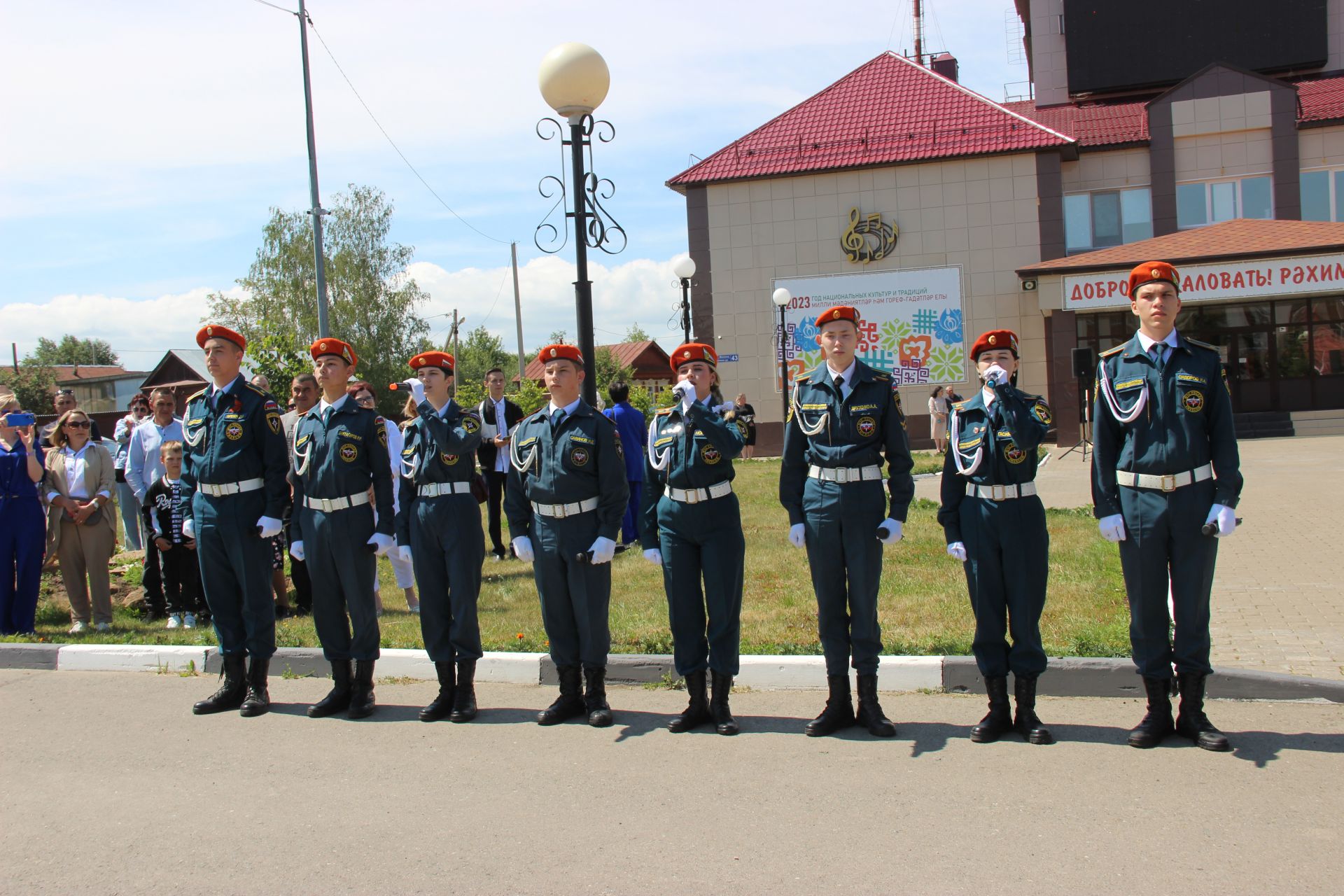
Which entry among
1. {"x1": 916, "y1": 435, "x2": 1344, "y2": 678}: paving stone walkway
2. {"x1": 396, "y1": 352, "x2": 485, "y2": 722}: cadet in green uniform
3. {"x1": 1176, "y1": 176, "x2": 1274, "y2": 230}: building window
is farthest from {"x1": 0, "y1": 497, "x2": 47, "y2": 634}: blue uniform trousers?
{"x1": 1176, "y1": 176, "x2": 1274, "y2": 230}: building window

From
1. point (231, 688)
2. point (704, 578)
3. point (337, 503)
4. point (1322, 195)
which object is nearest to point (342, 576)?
point (337, 503)

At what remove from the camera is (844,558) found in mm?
5402

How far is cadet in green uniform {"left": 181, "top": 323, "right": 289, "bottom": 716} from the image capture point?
6266 millimetres

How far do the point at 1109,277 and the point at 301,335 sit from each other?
1305 inches

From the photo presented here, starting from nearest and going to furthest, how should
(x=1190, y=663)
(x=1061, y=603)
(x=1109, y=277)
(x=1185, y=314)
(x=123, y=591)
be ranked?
(x=1190, y=663), (x=1061, y=603), (x=123, y=591), (x=1109, y=277), (x=1185, y=314)

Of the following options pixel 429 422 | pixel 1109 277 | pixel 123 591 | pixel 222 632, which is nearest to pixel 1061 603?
pixel 429 422

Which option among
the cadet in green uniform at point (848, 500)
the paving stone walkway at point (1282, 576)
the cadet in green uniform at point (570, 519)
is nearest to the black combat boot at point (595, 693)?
the cadet in green uniform at point (570, 519)

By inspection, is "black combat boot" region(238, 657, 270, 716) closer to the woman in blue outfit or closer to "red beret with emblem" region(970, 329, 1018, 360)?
the woman in blue outfit

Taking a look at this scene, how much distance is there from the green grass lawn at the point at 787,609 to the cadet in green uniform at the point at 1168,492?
1130 millimetres

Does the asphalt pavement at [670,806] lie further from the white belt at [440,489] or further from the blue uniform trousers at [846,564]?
the white belt at [440,489]

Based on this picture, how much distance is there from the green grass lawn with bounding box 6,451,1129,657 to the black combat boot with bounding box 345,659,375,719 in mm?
1231

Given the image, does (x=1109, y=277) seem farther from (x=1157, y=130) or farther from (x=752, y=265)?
(x=752, y=265)

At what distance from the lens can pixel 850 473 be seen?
5.34 metres

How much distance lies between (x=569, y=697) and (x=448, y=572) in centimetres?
101
